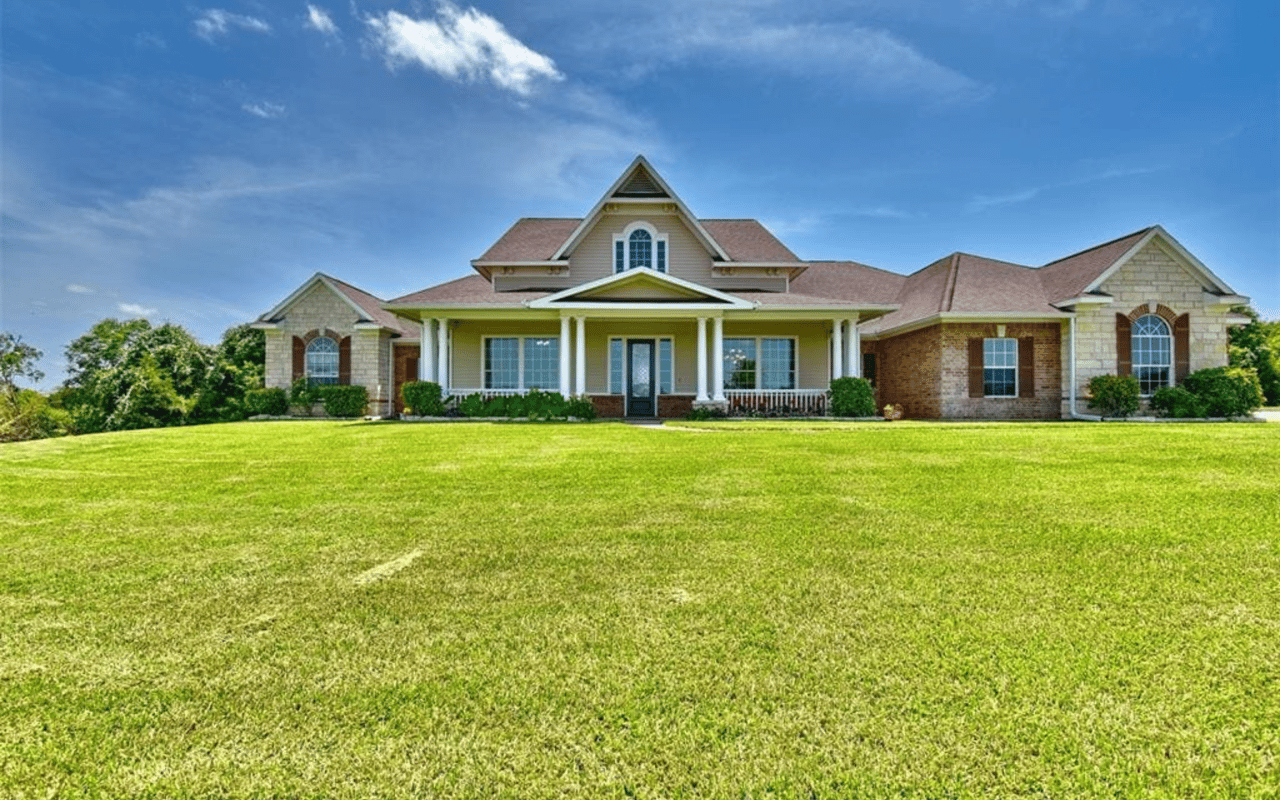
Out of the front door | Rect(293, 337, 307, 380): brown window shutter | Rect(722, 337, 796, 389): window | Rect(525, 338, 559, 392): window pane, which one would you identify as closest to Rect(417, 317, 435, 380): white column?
Rect(525, 338, 559, 392): window pane

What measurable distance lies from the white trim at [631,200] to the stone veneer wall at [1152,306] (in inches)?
455

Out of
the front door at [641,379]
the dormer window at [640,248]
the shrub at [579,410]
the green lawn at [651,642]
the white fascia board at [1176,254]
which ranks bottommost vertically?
the green lawn at [651,642]

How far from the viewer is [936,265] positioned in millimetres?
23781

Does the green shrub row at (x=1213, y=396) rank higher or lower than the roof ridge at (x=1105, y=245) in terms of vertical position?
lower

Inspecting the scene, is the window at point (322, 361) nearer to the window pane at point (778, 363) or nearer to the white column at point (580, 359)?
the white column at point (580, 359)

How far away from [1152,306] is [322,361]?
28030mm

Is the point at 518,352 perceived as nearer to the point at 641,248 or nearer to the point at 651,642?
the point at 641,248

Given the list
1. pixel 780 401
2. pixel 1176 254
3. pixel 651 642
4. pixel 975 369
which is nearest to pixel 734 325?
pixel 780 401

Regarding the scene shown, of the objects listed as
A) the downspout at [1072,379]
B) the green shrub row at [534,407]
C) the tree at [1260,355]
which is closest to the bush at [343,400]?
the green shrub row at [534,407]

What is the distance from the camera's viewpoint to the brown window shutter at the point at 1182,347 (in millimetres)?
19234

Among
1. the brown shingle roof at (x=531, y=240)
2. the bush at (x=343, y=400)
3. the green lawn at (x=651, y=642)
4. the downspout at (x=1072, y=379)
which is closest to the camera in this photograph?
the green lawn at (x=651, y=642)

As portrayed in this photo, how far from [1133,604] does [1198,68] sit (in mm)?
21152

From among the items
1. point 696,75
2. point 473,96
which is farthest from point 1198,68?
point 473,96

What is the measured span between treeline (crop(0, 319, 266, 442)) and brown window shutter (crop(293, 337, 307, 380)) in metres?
2.55
